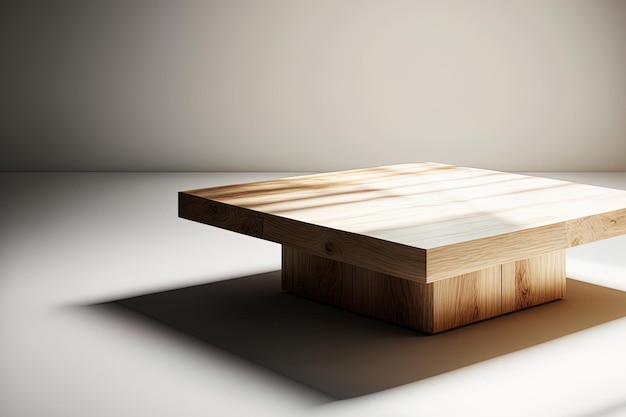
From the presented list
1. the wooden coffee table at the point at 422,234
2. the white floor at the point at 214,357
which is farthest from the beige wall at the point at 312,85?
the wooden coffee table at the point at 422,234

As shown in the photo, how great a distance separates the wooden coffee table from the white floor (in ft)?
0.29

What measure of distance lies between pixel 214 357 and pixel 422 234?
2.04 ft

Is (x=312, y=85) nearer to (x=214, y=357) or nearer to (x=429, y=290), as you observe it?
(x=429, y=290)

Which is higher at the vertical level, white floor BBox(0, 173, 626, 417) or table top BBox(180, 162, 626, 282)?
→ table top BBox(180, 162, 626, 282)

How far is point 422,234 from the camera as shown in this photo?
8.34ft

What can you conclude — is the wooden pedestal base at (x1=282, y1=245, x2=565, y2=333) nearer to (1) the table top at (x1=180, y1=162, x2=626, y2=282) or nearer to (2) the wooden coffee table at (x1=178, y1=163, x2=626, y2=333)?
(2) the wooden coffee table at (x1=178, y1=163, x2=626, y2=333)

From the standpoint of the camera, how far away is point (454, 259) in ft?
8.00

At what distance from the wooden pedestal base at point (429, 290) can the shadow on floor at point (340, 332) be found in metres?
0.03

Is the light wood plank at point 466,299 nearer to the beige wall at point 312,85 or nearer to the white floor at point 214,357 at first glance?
the white floor at point 214,357

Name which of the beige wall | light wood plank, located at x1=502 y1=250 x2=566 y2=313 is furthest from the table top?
the beige wall

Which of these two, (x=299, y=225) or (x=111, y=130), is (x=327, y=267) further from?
(x=111, y=130)

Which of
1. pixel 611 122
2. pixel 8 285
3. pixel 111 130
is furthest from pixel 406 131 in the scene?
pixel 8 285

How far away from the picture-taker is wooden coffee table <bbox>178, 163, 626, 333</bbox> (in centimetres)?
251

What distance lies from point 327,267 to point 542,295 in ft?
2.19
